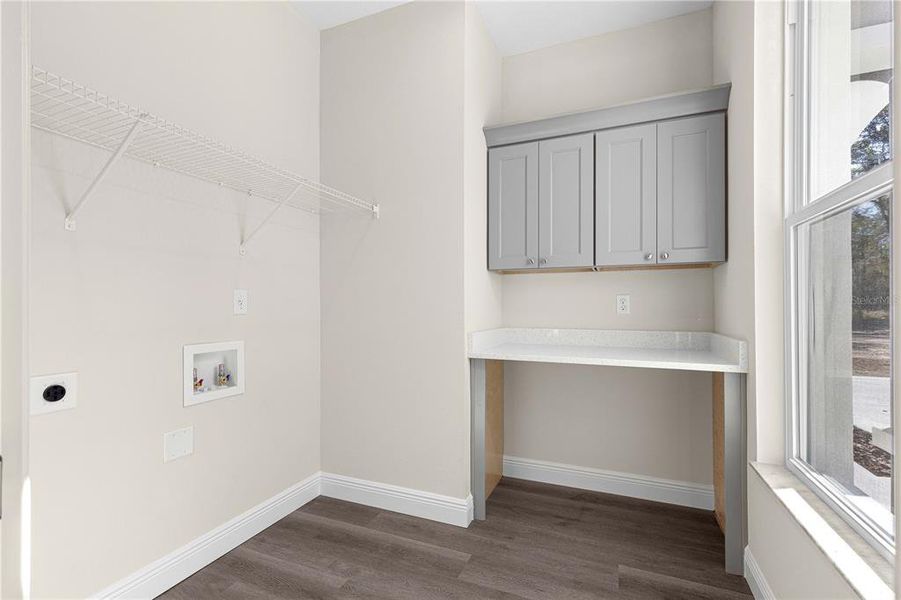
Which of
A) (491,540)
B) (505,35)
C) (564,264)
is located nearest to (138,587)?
(491,540)

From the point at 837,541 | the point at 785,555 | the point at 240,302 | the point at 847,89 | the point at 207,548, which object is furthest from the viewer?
the point at 240,302

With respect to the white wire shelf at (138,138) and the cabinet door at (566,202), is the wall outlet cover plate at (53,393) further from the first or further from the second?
the cabinet door at (566,202)

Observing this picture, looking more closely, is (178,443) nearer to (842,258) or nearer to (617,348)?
(617,348)

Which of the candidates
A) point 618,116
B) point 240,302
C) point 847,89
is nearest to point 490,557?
point 240,302

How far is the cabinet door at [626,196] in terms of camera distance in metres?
2.24

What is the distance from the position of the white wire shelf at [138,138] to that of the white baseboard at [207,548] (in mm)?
1320

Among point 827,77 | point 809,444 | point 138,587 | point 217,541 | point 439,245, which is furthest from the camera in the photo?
point 439,245

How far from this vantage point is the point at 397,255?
2.40 m

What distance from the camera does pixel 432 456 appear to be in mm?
2316

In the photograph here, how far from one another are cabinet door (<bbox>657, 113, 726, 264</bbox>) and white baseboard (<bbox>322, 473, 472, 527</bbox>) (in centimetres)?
166

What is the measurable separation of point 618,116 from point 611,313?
1102 mm

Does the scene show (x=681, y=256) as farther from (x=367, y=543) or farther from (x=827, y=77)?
(x=367, y=543)

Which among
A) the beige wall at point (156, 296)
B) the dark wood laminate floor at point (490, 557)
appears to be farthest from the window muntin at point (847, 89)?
the beige wall at point (156, 296)

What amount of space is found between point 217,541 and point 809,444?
2.40m
